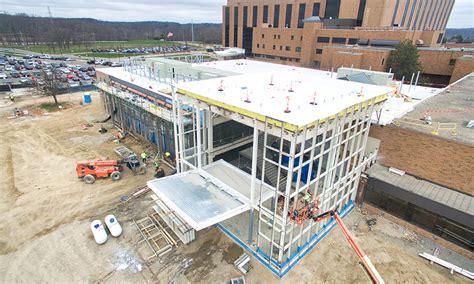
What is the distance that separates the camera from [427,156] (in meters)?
16.9

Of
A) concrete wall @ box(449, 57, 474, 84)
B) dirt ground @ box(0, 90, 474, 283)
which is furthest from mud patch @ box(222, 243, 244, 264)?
concrete wall @ box(449, 57, 474, 84)

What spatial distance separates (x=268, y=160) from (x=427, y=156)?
39.6ft

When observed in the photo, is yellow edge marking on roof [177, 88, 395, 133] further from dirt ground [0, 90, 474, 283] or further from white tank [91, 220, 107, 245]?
white tank [91, 220, 107, 245]

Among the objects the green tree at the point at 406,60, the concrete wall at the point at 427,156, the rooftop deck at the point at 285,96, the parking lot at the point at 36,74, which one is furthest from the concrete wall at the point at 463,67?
the parking lot at the point at 36,74

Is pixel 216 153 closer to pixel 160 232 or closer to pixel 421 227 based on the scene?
pixel 160 232

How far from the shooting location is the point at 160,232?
51.8 ft

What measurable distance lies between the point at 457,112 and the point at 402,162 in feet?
31.4

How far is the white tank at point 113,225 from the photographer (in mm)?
15405

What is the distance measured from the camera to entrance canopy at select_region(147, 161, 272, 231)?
12852 millimetres

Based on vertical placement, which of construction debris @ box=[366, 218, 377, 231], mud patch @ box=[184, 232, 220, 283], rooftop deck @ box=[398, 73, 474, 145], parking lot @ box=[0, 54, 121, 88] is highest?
rooftop deck @ box=[398, 73, 474, 145]

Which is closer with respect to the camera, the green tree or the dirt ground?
the dirt ground

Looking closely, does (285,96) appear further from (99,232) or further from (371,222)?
(99,232)

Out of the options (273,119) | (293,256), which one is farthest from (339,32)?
(293,256)

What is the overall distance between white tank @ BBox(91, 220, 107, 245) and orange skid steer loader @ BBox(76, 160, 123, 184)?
19.4ft
